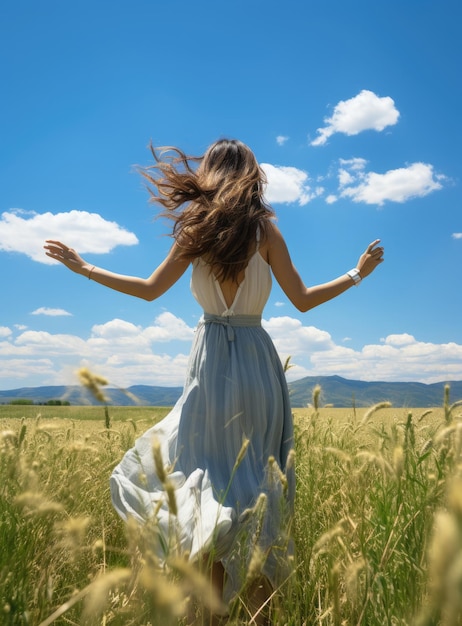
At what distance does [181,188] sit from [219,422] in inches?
52.2

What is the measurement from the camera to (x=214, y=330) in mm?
3125

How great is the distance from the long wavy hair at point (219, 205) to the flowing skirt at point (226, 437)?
36 cm

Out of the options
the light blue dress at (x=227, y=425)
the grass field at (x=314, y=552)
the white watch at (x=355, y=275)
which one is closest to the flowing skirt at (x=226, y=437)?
the light blue dress at (x=227, y=425)

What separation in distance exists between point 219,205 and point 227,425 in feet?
3.82

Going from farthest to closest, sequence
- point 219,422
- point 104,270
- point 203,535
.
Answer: point 104,270
point 219,422
point 203,535

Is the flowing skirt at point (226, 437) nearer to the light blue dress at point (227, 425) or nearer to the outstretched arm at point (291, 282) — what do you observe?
the light blue dress at point (227, 425)

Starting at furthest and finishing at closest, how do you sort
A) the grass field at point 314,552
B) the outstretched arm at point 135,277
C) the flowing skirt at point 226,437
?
1. the outstretched arm at point 135,277
2. the flowing skirt at point 226,437
3. the grass field at point 314,552

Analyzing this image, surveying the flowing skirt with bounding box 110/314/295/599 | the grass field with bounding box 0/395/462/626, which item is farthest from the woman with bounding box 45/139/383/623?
the grass field with bounding box 0/395/462/626

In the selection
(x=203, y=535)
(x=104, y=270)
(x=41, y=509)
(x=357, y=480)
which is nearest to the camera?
(x=41, y=509)

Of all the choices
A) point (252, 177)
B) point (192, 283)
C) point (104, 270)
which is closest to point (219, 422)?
point (192, 283)

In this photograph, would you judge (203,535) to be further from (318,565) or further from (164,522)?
(318,565)

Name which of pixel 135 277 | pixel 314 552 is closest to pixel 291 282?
pixel 135 277

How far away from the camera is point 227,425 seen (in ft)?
8.94

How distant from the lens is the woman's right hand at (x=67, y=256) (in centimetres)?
335
